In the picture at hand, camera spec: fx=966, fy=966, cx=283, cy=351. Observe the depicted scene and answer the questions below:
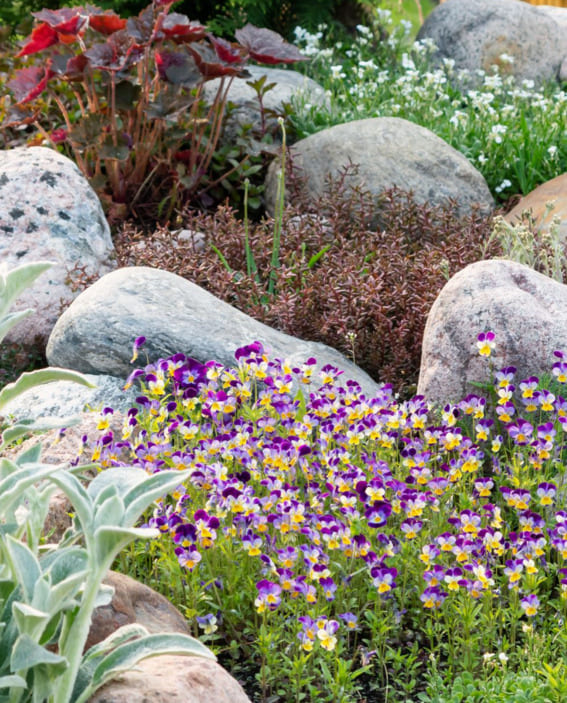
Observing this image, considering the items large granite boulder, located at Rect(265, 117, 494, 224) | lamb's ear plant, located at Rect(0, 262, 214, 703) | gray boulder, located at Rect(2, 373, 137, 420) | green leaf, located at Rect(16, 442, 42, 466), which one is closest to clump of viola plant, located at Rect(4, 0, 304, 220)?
large granite boulder, located at Rect(265, 117, 494, 224)

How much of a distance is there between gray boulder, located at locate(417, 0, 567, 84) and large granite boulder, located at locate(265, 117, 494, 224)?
380 cm

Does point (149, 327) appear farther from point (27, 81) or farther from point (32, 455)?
point (27, 81)

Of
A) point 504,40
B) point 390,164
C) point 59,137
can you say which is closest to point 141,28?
point 59,137

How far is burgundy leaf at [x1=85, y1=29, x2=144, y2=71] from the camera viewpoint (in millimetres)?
5785

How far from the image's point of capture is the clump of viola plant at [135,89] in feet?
19.7

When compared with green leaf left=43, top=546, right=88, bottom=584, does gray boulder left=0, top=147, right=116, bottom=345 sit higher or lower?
lower

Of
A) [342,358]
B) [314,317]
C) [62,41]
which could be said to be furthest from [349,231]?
[62,41]

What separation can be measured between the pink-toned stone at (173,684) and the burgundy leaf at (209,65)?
4645mm

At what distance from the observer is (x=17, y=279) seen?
6.95 feet

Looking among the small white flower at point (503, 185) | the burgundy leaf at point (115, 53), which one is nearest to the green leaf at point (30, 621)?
the burgundy leaf at point (115, 53)

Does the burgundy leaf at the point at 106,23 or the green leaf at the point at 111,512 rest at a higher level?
the green leaf at the point at 111,512

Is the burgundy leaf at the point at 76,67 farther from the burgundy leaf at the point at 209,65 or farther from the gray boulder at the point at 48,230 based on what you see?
the burgundy leaf at the point at 209,65

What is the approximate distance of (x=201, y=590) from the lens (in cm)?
297

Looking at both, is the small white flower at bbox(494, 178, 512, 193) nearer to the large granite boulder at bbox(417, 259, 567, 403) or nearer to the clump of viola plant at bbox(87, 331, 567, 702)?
the large granite boulder at bbox(417, 259, 567, 403)
